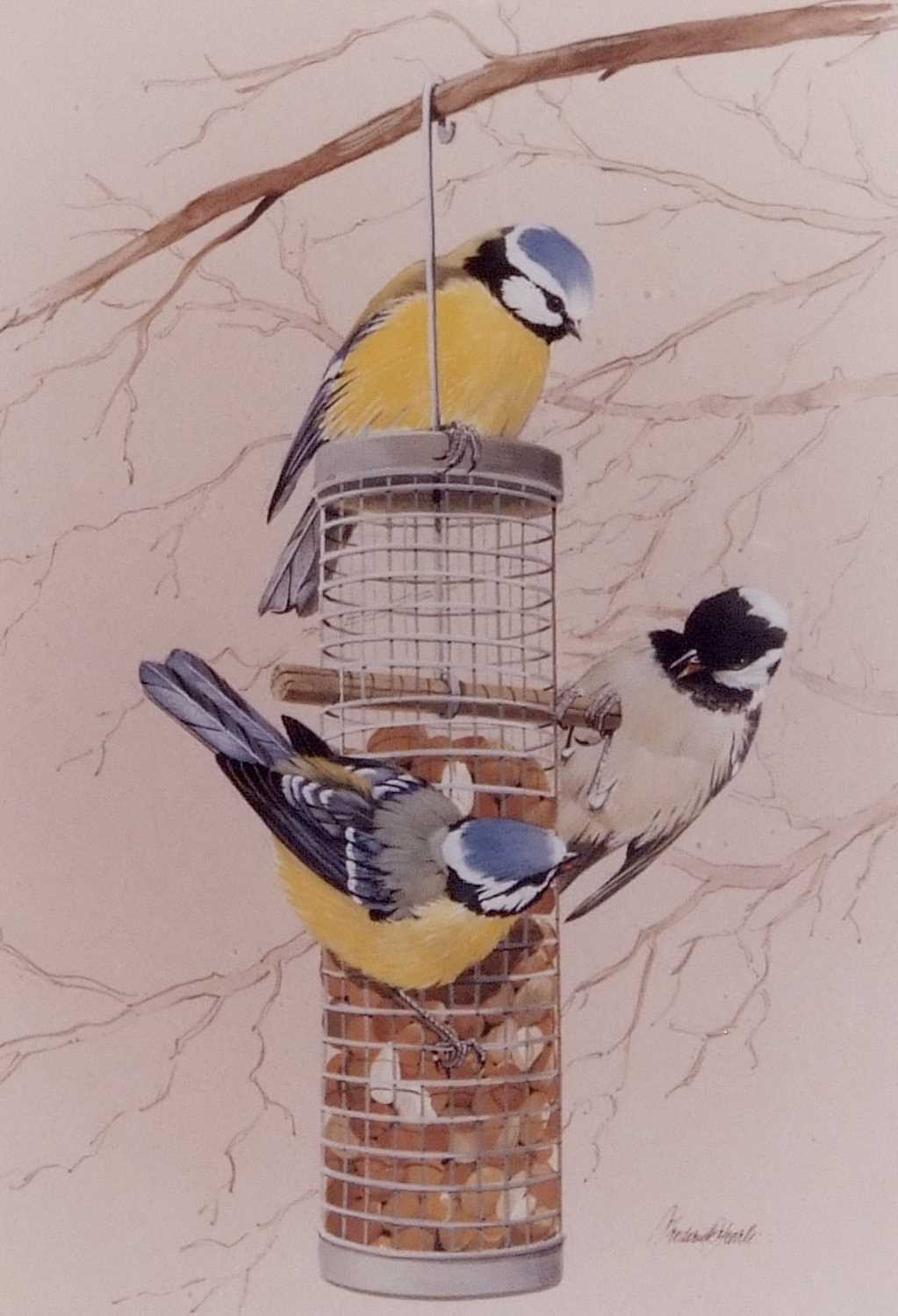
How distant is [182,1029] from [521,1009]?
0.25 metres

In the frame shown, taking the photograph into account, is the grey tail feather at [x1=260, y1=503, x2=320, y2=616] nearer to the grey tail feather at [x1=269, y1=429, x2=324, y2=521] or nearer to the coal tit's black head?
the grey tail feather at [x1=269, y1=429, x2=324, y2=521]

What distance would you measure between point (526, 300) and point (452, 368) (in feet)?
0.24

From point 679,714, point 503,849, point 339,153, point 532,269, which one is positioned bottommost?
point 503,849

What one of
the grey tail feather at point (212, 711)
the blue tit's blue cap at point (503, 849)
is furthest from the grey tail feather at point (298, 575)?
the blue tit's blue cap at point (503, 849)

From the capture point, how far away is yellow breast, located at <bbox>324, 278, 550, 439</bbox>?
97cm

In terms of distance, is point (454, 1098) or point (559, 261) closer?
point (454, 1098)

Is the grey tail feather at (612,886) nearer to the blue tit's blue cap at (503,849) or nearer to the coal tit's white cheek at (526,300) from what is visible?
the blue tit's blue cap at (503,849)

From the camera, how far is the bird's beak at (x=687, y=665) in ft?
3.45

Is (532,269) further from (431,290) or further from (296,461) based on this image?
(296,461)

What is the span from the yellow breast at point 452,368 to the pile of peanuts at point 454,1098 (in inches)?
8.2

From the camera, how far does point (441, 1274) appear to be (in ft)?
2.78

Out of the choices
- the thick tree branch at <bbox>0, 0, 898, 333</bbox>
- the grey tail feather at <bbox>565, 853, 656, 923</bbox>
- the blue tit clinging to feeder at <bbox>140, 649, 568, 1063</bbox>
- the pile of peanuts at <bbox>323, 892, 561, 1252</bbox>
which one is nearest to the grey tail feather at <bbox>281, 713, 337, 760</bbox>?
the blue tit clinging to feeder at <bbox>140, 649, 568, 1063</bbox>

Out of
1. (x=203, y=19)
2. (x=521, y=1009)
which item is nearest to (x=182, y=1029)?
(x=521, y=1009)
